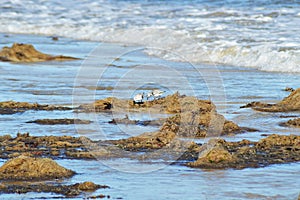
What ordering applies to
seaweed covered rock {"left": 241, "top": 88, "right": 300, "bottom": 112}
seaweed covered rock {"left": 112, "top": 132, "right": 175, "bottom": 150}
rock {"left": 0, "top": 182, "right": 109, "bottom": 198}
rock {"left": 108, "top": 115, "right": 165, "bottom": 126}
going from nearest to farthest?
rock {"left": 0, "top": 182, "right": 109, "bottom": 198} → seaweed covered rock {"left": 112, "top": 132, "right": 175, "bottom": 150} → rock {"left": 108, "top": 115, "right": 165, "bottom": 126} → seaweed covered rock {"left": 241, "top": 88, "right": 300, "bottom": 112}

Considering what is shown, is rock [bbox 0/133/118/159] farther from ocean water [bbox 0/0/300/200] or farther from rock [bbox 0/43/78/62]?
rock [bbox 0/43/78/62]

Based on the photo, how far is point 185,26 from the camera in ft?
52.4

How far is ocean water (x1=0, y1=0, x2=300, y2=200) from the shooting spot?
4766mm

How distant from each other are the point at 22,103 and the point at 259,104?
2375 millimetres

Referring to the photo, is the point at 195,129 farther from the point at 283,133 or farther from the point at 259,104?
the point at 259,104

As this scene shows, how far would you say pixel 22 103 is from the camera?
762 centimetres

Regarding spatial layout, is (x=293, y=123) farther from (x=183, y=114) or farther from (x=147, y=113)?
(x=147, y=113)

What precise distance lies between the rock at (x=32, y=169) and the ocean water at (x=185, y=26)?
6110 millimetres

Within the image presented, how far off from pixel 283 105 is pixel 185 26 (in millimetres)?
8675

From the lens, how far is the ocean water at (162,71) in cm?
477

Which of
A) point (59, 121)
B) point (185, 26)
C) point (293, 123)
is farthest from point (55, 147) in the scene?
point (185, 26)

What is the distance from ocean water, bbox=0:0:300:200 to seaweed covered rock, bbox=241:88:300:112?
0.16 m

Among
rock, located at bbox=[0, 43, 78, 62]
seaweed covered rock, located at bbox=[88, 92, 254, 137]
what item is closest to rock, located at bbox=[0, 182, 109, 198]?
seaweed covered rock, located at bbox=[88, 92, 254, 137]

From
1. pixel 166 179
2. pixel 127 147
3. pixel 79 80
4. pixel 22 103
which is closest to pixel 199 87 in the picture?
pixel 79 80
